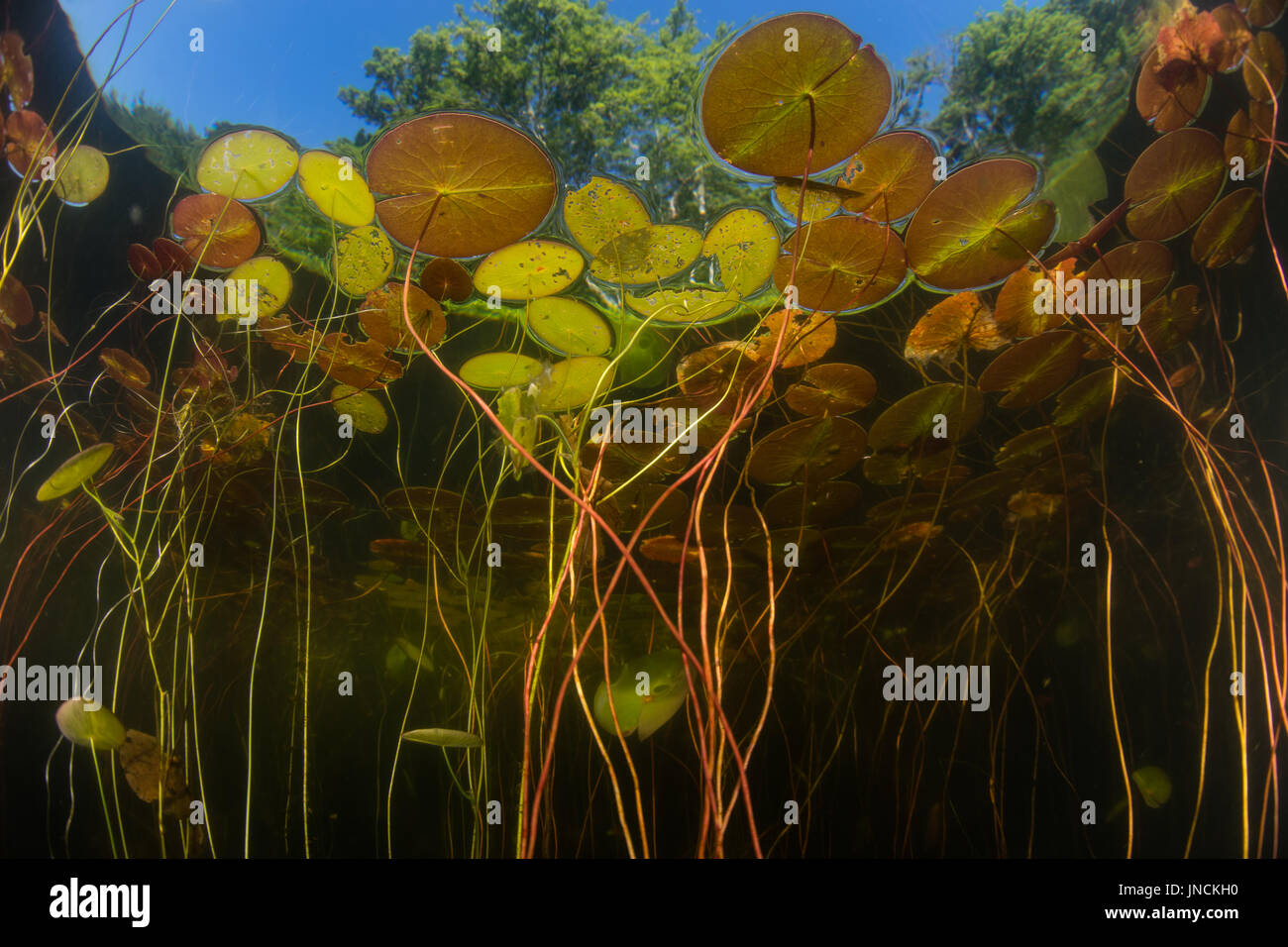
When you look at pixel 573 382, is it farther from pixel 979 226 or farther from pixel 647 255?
pixel 979 226

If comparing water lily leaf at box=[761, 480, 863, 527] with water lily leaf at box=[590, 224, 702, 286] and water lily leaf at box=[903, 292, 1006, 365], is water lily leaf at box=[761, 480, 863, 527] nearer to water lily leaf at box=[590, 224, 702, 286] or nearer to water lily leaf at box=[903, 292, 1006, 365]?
water lily leaf at box=[903, 292, 1006, 365]

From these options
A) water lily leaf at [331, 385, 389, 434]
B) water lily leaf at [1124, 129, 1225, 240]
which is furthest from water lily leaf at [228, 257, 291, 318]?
water lily leaf at [1124, 129, 1225, 240]

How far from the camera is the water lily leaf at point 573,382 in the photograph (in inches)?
61.9

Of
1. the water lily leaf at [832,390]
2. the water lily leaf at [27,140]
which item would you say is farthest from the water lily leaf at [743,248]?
the water lily leaf at [27,140]

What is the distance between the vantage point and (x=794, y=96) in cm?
115

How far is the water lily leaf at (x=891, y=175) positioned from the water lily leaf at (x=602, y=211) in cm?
53

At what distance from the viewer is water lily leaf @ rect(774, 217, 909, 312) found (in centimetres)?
133

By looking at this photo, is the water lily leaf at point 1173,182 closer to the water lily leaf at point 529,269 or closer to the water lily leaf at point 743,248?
the water lily leaf at point 743,248

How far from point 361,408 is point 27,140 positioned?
119cm

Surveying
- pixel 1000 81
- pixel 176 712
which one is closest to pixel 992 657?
pixel 1000 81

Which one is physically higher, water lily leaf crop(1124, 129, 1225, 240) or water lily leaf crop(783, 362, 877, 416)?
water lily leaf crop(1124, 129, 1225, 240)

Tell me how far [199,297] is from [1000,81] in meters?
2.39

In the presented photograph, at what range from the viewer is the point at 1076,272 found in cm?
151

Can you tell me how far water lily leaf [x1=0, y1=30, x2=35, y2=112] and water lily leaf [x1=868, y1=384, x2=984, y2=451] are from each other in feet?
9.16
